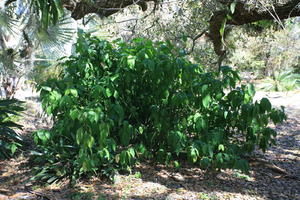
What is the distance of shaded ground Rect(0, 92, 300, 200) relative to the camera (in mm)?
3467

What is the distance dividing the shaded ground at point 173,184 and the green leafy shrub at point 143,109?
204mm

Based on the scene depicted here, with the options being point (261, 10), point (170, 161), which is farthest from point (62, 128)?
point (261, 10)

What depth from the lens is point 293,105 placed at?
9.40m

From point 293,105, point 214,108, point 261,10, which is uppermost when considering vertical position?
point 261,10

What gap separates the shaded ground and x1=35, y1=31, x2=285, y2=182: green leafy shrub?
204 mm

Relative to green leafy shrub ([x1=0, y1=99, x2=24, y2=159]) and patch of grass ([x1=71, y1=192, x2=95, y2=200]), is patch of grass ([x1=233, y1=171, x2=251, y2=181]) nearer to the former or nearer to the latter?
patch of grass ([x1=71, y1=192, x2=95, y2=200])

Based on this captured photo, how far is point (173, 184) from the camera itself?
3.84m

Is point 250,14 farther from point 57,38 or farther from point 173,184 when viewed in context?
point 57,38

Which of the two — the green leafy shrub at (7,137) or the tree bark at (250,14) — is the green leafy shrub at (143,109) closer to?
the green leafy shrub at (7,137)

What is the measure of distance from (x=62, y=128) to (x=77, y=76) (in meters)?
0.67

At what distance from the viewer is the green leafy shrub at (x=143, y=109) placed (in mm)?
3480

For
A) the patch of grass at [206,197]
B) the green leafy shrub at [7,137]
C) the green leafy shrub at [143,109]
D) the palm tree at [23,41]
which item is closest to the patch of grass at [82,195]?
the green leafy shrub at [143,109]

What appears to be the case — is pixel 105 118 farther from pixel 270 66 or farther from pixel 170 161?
pixel 270 66

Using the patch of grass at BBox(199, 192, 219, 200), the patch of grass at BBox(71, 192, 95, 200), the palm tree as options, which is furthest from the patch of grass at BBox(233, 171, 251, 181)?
the palm tree
